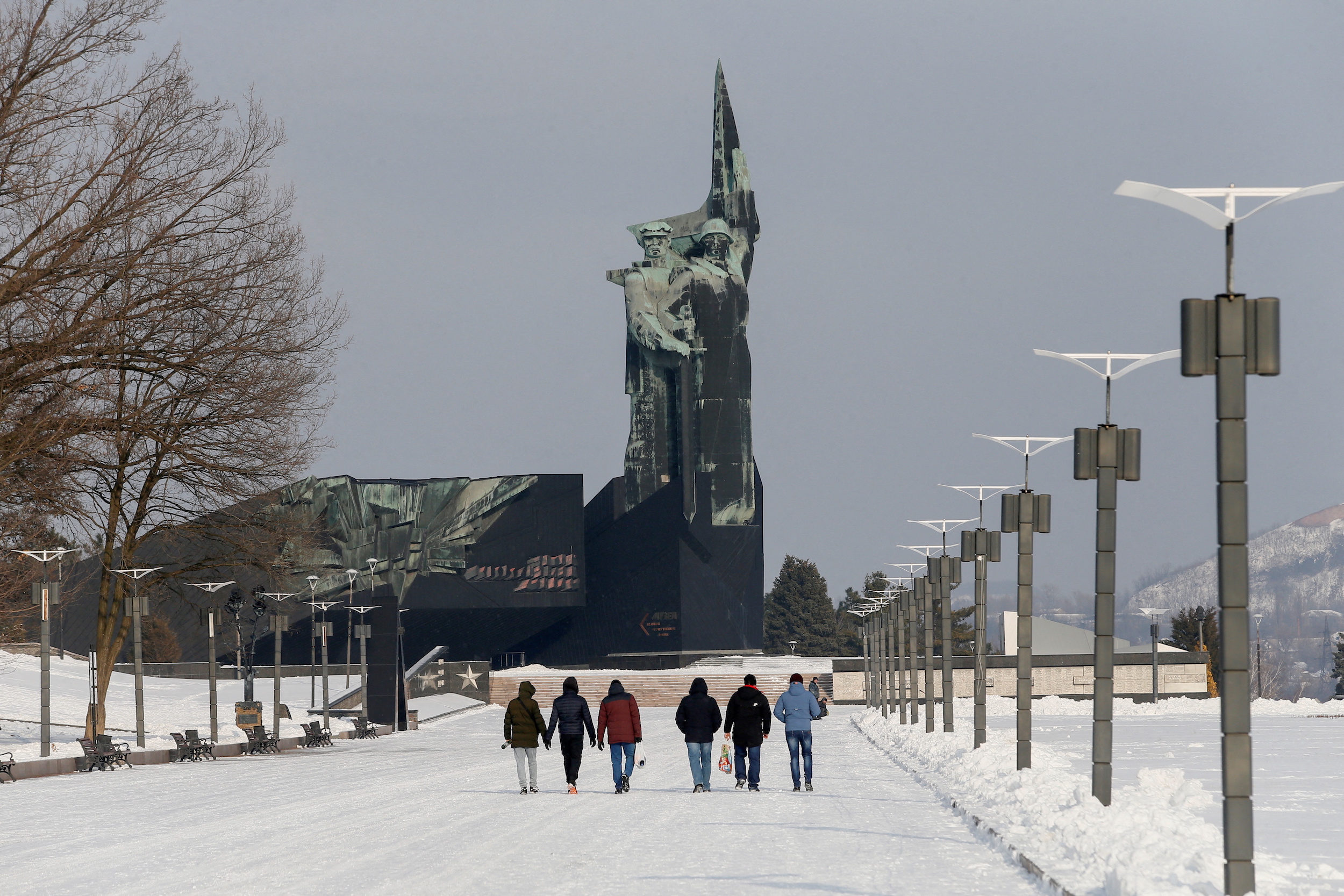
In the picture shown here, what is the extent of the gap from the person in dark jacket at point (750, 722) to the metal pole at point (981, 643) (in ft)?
25.8

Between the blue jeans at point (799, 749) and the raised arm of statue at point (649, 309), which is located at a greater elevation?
the raised arm of statue at point (649, 309)

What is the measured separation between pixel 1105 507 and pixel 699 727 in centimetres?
570

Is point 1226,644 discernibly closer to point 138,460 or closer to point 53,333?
point 53,333

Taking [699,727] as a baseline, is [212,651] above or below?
below

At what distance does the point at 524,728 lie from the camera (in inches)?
799

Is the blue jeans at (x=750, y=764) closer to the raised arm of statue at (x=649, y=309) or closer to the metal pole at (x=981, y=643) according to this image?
the metal pole at (x=981, y=643)

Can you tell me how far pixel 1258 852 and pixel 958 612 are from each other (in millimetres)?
125533

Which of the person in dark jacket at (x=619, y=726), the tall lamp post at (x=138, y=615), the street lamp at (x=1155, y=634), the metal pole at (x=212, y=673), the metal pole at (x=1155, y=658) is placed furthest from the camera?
the street lamp at (x=1155, y=634)

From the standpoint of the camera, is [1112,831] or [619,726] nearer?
[1112,831]

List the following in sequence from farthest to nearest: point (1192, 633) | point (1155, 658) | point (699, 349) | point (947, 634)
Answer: point (1192, 633) < point (699, 349) < point (1155, 658) < point (947, 634)

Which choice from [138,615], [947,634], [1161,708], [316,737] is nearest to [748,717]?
[947,634]

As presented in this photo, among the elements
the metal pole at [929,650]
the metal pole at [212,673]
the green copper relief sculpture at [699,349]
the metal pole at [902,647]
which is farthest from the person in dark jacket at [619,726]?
the green copper relief sculpture at [699,349]

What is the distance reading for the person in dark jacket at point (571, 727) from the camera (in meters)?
20.3

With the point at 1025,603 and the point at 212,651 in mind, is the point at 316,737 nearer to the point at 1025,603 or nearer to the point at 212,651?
the point at 212,651
